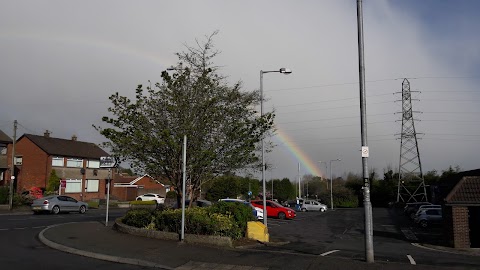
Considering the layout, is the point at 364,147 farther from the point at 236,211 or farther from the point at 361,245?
the point at 361,245

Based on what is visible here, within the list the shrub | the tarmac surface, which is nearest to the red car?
→ the shrub

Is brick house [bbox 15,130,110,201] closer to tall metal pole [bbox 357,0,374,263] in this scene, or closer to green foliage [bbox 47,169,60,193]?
green foliage [bbox 47,169,60,193]

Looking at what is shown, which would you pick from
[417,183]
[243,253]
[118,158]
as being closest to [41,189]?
[118,158]

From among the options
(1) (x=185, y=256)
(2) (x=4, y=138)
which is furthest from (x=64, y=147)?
(1) (x=185, y=256)

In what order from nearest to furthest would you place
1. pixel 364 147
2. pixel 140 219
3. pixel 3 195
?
pixel 364 147 < pixel 140 219 < pixel 3 195

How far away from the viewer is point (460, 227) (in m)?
19.9

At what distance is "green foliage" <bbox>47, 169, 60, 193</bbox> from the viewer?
4959 centimetres

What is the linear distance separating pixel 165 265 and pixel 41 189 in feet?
148

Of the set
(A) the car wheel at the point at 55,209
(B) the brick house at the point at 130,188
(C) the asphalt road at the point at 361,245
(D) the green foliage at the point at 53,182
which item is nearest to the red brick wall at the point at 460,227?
(C) the asphalt road at the point at 361,245

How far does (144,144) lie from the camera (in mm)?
16109

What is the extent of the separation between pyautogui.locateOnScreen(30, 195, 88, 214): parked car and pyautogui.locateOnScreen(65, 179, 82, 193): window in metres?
19.1

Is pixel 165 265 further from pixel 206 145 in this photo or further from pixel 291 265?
pixel 206 145

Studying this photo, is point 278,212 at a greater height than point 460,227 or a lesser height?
lesser

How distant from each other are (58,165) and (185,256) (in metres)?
45.8
